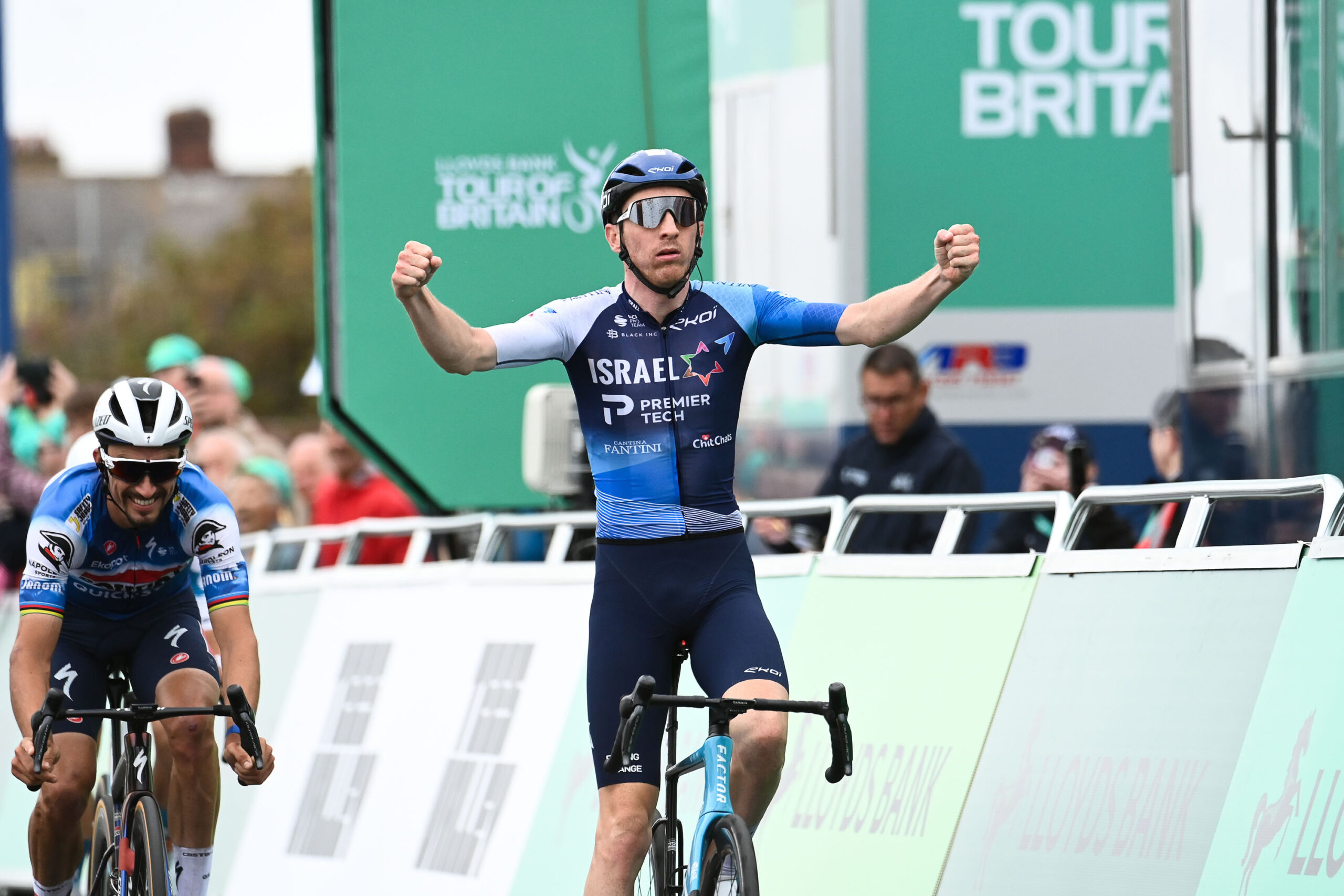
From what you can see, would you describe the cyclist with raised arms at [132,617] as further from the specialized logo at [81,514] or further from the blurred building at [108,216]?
the blurred building at [108,216]

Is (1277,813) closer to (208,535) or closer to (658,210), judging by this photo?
(658,210)

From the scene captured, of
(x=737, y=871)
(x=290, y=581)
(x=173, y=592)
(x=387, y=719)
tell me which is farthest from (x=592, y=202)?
(x=737, y=871)

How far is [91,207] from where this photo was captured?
115 metres

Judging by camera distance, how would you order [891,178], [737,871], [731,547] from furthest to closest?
[891,178] → [731,547] → [737,871]

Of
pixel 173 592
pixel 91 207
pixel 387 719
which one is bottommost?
pixel 387 719

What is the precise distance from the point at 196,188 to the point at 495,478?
108986 mm

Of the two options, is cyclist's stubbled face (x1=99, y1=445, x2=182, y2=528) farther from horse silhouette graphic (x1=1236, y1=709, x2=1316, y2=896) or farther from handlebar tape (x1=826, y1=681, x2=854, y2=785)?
horse silhouette graphic (x1=1236, y1=709, x2=1316, y2=896)

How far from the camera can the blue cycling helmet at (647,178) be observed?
222 inches

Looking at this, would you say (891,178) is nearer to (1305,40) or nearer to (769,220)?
(769,220)

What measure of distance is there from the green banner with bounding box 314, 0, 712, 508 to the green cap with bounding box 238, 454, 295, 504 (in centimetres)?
149

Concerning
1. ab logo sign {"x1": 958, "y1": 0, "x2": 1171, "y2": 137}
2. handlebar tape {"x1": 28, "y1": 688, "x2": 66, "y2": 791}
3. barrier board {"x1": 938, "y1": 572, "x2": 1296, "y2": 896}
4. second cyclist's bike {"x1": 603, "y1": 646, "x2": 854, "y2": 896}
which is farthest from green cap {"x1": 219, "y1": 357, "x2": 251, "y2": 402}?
second cyclist's bike {"x1": 603, "y1": 646, "x2": 854, "y2": 896}

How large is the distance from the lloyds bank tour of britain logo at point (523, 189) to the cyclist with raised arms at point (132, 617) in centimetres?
373

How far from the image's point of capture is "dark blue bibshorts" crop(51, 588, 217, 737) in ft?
24.7

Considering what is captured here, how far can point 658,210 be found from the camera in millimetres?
5621
